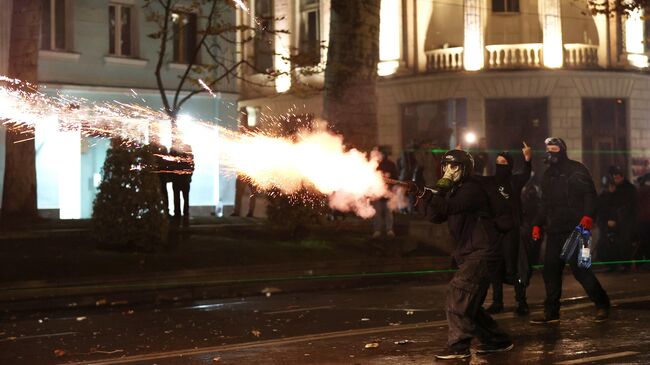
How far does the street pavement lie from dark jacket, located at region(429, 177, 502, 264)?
98 cm

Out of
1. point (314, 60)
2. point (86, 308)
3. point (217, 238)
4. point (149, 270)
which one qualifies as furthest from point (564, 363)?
point (314, 60)

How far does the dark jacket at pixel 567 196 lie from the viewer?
10344mm

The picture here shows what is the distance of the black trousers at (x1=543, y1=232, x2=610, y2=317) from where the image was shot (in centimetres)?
1036

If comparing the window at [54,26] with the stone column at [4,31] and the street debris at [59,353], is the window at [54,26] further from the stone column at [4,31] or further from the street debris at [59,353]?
the street debris at [59,353]

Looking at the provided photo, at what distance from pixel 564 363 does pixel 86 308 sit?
8105mm

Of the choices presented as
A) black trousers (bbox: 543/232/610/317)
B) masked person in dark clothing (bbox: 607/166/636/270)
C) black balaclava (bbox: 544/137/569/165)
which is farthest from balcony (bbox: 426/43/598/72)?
black trousers (bbox: 543/232/610/317)

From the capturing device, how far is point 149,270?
1605cm

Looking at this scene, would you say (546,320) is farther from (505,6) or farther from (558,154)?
(505,6)

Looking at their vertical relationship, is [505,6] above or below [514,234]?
above

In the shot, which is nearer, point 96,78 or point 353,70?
point 353,70

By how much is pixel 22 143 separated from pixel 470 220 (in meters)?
14.8

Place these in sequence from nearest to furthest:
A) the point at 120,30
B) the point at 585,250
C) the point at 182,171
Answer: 1. the point at 585,250
2. the point at 182,171
3. the point at 120,30

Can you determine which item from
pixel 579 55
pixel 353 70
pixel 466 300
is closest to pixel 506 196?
pixel 466 300

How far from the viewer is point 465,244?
853 cm
